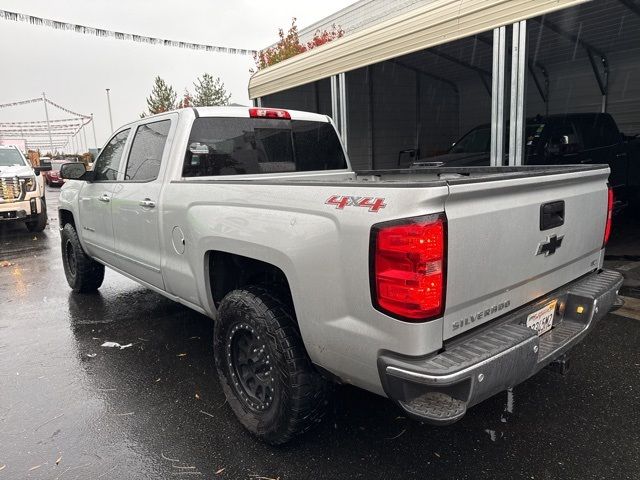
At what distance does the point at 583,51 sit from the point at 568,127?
5707 millimetres

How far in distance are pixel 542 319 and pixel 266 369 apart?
151 centimetres

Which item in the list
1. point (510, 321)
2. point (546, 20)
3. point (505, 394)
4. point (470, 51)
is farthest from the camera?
point (470, 51)

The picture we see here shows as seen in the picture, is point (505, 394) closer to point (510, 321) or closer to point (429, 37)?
point (510, 321)

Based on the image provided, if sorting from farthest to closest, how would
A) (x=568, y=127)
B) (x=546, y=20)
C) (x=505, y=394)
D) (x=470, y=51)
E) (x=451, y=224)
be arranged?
1. (x=470, y=51)
2. (x=546, y=20)
3. (x=568, y=127)
4. (x=505, y=394)
5. (x=451, y=224)

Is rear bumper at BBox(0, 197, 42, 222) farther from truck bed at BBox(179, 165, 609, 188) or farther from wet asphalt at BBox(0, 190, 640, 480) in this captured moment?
truck bed at BBox(179, 165, 609, 188)

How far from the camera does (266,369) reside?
2.63 m

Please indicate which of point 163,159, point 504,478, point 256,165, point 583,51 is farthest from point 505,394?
point 583,51

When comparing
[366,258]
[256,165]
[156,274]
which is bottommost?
[156,274]

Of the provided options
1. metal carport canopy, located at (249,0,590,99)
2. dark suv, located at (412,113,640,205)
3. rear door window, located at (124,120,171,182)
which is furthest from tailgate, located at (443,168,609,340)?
dark suv, located at (412,113,640,205)

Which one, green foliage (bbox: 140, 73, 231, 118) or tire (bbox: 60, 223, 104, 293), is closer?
tire (bbox: 60, 223, 104, 293)

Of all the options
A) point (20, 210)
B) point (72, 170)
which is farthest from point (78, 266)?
point (20, 210)

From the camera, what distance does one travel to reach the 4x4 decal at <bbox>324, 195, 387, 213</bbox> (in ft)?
6.21

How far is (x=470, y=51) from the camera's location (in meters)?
11.5

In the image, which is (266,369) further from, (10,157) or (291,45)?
(291,45)
